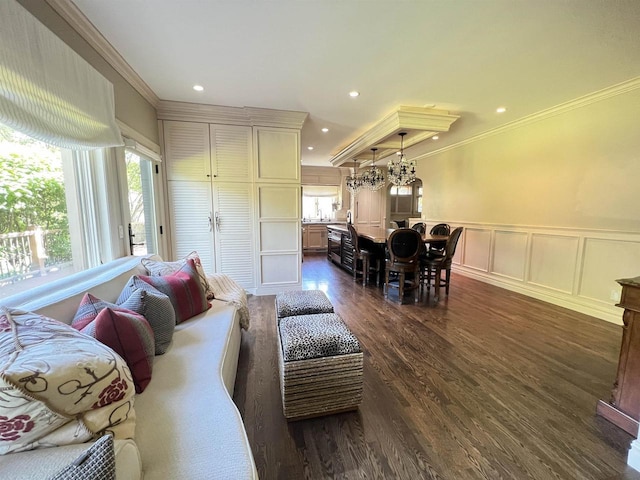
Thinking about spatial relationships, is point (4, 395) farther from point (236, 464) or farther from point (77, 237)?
point (77, 237)

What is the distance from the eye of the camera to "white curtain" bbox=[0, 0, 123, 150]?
118 centimetres

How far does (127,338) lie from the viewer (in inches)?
45.0

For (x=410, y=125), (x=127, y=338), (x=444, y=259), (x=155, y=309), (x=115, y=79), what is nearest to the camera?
(x=127, y=338)

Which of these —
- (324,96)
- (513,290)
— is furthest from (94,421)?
(513,290)

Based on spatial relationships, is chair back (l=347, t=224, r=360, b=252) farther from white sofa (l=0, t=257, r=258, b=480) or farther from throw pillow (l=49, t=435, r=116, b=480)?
throw pillow (l=49, t=435, r=116, b=480)

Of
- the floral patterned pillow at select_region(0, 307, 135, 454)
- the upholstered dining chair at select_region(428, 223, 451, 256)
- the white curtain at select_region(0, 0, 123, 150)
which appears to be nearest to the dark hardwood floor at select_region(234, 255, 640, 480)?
A: the floral patterned pillow at select_region(0, 307, 135, 454)

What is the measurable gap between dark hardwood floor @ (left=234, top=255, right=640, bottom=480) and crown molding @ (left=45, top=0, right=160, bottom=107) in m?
2.75

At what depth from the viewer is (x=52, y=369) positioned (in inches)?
28.4

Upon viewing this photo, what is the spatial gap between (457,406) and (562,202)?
332cm

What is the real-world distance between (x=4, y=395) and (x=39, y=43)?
5.60 feet

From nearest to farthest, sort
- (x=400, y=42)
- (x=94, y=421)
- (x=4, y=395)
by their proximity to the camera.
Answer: (x=4, y=395)
(x=94, y=421)
(x=400, y=42)

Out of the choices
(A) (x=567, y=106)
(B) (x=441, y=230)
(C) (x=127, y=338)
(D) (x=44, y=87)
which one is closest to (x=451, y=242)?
(B) (x=441, y=230)

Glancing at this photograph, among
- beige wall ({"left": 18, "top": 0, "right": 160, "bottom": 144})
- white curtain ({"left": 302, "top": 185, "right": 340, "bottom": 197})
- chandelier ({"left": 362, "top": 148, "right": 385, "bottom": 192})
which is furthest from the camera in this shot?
white curtain ({"left": 302, "top": 185, "right": 340, "bottom": 197})

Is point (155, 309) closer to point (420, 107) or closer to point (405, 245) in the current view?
point (405, 245)
